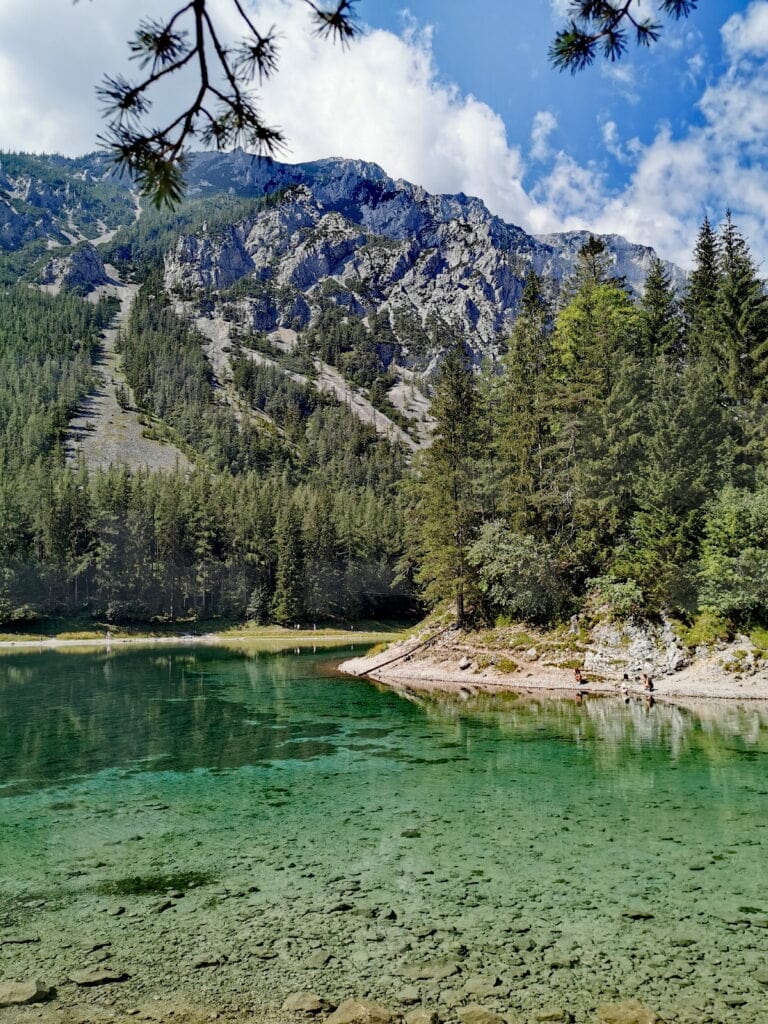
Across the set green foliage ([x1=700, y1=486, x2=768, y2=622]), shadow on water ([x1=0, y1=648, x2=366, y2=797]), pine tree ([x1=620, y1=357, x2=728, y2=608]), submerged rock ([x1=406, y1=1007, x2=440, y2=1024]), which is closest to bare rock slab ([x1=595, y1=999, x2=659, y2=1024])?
submerged rock ([x1=406, y1=1007, x2=440, y2=1024])

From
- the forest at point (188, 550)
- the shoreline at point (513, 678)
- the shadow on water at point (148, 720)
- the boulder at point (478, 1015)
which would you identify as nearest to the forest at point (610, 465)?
the shoreline at point (513, 678)

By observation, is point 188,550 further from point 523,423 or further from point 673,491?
point 673,491

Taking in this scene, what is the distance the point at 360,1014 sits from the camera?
707cm

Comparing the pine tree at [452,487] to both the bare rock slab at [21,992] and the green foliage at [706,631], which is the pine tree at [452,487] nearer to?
the green foliage at [706,631]

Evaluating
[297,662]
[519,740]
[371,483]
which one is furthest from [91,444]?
[519,740]

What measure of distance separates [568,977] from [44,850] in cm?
1083

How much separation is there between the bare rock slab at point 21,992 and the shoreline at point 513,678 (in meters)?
A: 30.3

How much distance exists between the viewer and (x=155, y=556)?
102875 mm

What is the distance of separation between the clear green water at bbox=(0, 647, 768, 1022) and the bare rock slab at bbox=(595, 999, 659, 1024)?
0.18 meters

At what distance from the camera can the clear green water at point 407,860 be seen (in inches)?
324

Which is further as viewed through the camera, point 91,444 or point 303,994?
point 91,444

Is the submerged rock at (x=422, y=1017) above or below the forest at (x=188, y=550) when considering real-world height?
below

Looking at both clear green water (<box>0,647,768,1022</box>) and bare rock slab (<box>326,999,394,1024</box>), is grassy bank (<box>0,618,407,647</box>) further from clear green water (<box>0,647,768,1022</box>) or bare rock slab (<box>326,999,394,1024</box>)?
bare rock slab (<box>326,999,394,1024</box>)

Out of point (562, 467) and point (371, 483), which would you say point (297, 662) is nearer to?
point (562, 467)
